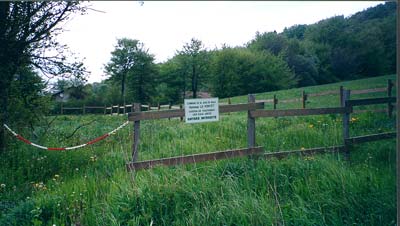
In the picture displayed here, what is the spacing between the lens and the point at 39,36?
23.2ft

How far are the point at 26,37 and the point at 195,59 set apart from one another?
156 inches

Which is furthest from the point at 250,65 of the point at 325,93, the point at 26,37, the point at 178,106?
the point at 26,37

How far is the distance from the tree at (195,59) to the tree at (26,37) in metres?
2.81

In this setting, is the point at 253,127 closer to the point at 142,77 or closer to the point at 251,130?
the point at 251,130

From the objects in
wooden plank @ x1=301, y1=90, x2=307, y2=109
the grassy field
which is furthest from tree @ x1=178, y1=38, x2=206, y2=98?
wooden plank @ x1=301, y1=90, x2=307, y2=109

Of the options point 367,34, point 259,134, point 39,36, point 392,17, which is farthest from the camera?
point 259,134

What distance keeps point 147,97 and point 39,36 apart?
128 inches

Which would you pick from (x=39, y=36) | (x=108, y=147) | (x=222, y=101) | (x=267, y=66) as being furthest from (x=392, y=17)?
(x=39, y=36)

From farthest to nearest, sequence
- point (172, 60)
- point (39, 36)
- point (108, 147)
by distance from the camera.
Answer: point (39, 36) → point (108, 147) → point (172, 60)

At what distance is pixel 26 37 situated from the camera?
23.1 ft

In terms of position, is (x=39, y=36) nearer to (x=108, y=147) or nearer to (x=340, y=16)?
(x=108, y=147)

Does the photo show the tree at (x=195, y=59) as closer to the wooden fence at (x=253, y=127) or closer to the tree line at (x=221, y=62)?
the tree line at (x=221, y=62)

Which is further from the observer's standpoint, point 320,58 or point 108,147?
point 108,147

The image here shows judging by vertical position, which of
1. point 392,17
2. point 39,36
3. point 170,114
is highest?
point 39,36
